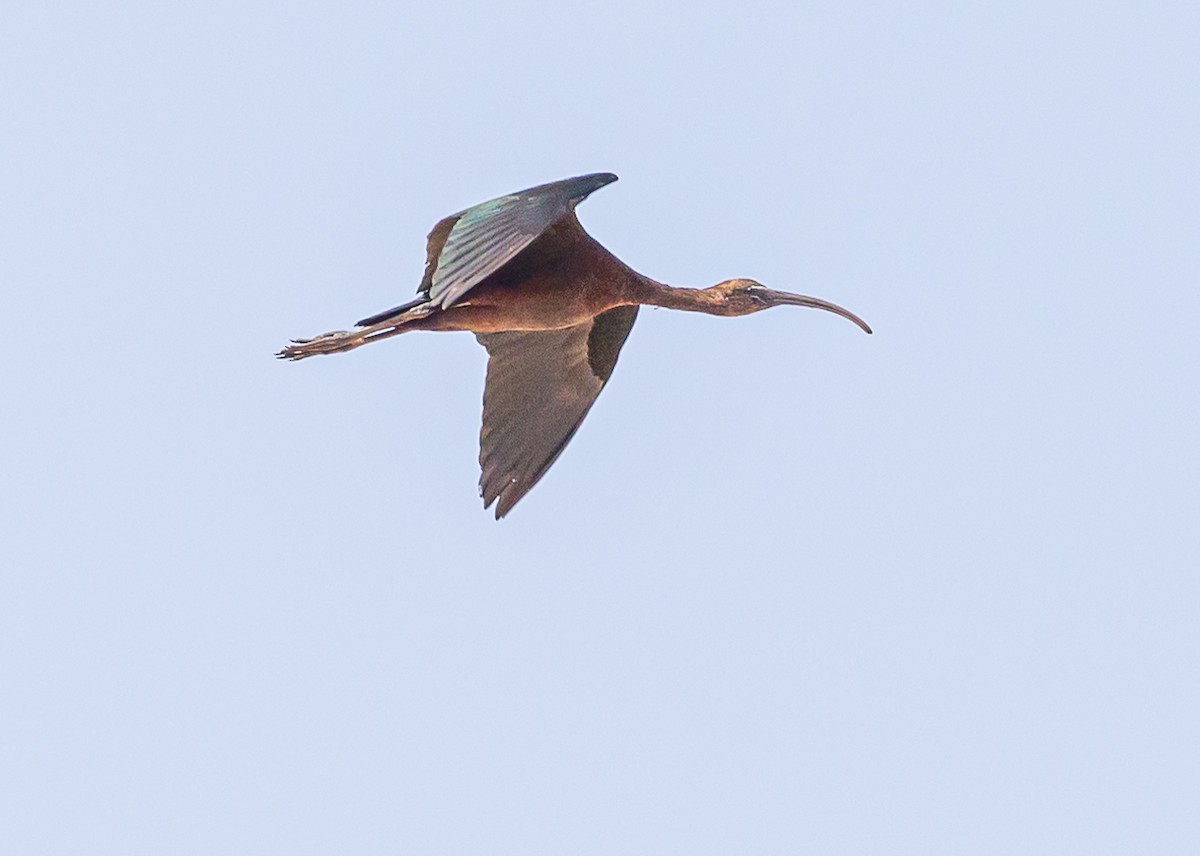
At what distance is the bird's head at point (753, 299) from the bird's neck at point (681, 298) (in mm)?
24

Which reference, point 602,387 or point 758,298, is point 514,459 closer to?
point 602,387

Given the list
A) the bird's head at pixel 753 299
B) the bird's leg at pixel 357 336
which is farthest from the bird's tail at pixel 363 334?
the bird's head at pixel 753 299

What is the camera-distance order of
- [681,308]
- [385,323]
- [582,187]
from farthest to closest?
[681,308]
[385,323]
[582,187]

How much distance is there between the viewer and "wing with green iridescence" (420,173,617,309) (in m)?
14.6

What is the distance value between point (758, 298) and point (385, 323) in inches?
128

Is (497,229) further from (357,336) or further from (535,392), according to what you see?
(535,392)

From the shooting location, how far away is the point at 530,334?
61.3 feet

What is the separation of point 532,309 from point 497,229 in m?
2.06

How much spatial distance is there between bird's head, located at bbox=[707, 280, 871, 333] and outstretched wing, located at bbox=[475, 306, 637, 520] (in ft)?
3.81

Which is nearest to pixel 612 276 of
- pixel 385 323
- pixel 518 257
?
pixel 518 257

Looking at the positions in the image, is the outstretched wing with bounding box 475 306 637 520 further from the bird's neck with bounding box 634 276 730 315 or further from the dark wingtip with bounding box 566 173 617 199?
A: the dark wingtip with bounding box 566 173 617 199

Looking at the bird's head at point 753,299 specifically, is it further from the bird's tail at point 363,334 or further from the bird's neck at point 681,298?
the bird's tail at point 363,334

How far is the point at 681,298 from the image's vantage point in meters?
17.9

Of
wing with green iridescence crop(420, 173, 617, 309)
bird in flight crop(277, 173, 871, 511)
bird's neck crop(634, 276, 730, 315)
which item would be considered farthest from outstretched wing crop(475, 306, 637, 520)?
wing with green iridescence crop(420, 173, 617, 309)
